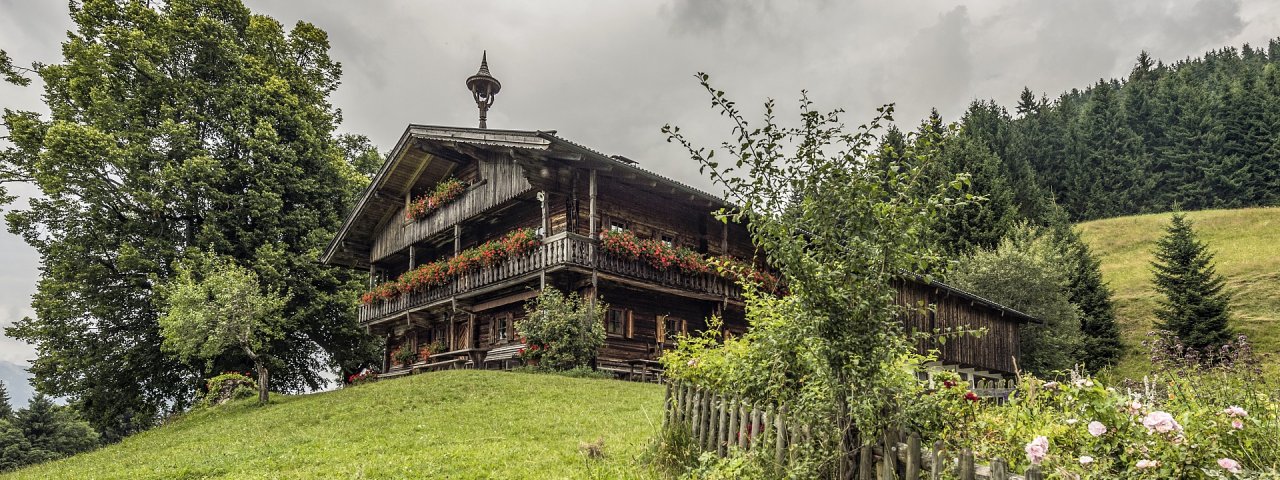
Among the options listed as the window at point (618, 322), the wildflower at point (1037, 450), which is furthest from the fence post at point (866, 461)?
the window at point (618, 322)

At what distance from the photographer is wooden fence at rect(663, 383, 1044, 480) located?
4.35 m

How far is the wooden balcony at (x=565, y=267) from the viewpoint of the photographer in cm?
1961

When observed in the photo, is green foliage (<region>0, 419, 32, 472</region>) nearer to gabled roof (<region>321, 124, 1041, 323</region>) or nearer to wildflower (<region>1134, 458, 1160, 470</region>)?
gabled roof (<region>321, 124, 1041, 323</region>)

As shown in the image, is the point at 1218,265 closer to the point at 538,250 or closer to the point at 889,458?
the point at 538,250

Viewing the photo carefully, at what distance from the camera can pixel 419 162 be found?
84.8 feet

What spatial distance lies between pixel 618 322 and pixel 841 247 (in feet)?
55.9

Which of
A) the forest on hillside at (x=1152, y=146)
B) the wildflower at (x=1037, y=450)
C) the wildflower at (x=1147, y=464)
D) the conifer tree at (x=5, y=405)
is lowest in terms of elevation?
the conifer tree at (x=5, y=405)

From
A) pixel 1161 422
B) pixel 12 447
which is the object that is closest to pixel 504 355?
pixel 1161 422

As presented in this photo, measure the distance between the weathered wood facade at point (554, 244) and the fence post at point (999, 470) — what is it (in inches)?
604

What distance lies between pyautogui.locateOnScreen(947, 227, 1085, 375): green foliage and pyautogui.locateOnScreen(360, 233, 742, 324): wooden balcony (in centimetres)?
1357

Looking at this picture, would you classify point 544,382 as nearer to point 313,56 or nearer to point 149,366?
point 149,366

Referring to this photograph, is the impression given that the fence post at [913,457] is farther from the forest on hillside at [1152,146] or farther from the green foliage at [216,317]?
the forest on hillside at [1152,146]

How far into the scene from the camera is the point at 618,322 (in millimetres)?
22062

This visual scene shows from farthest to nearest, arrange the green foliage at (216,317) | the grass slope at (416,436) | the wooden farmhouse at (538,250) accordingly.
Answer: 1. the wooden farmhouse at (538,250)
2. the green foliage at (216,317)
3. the grass slope at (416,436)
